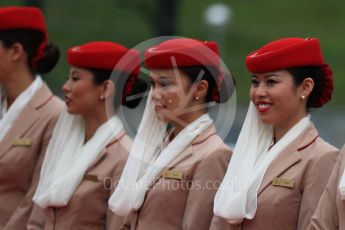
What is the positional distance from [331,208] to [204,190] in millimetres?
816

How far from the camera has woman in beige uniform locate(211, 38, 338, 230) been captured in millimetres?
5707

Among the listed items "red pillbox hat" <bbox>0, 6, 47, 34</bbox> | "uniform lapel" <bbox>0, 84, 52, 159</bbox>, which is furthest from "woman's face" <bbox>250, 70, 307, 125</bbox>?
"red pillbox hat" <bbox>0, 6, 47, 34</bbox>

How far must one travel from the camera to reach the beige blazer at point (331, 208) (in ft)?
17.9

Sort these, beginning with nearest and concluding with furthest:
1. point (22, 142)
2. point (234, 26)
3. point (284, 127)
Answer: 1. point (284, 127)
2. point (22, 142)
3. point (234, 26)

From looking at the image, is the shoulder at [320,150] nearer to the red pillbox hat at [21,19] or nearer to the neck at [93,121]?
the neck at [93,121]

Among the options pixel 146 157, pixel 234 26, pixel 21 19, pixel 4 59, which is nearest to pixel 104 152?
pixel 146 157

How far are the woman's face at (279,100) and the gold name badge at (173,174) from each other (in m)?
0.57

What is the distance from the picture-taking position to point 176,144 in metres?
6.32

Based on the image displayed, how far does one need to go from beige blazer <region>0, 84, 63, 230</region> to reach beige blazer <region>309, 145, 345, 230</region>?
7.39 feet

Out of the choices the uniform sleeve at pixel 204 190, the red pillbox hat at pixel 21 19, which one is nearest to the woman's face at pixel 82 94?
the red pillbox hat at pixel 21 19

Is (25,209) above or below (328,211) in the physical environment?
below

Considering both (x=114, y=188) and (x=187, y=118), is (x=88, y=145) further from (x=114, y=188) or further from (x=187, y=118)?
(x=187, y=118)

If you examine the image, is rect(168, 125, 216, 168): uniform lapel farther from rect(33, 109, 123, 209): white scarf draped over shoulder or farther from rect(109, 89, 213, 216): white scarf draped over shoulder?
rect(33, 109, 123, 209): white scarf draped over shoulder

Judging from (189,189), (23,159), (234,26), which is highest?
(189,189)
